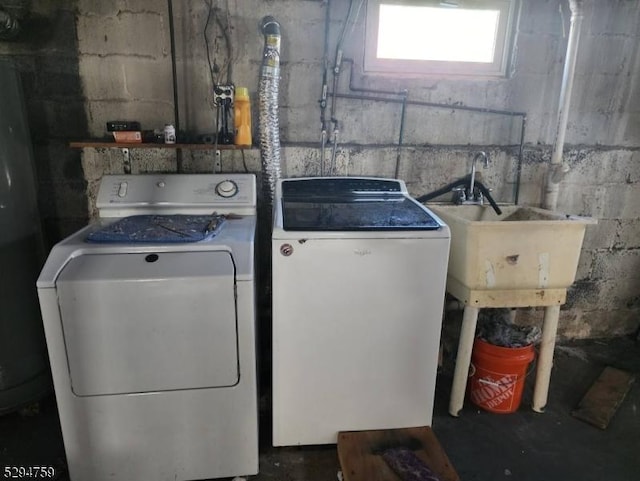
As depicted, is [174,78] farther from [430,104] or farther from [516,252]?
[516,252]

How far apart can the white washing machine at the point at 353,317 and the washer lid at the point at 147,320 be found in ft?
0.75

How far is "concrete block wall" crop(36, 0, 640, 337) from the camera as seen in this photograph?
1862 millimetres

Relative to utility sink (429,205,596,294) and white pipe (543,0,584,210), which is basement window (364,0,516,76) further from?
utility sink (429,205,596,294)

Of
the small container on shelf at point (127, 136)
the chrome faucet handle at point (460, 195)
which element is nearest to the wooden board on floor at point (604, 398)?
the chrome faucet handle at point (460, 195)

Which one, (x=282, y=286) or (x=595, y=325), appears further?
(x=595, y=325)

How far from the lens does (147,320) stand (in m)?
1.24

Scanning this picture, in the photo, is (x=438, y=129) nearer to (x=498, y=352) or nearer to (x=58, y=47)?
(x=498, y=352)

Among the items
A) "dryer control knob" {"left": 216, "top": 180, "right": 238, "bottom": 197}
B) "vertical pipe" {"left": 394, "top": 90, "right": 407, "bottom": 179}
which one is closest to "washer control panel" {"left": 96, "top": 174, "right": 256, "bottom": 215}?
"dryer control knob" {"left": 216, "top": 180, "right": 238, "bottom": 197}

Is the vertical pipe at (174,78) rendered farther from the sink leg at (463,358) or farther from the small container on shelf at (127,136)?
the sink leg at (463,358)

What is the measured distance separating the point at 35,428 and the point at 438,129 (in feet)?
7.89

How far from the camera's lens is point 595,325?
8.14 feet

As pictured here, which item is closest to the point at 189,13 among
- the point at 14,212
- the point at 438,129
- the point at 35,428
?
the point at 14,212

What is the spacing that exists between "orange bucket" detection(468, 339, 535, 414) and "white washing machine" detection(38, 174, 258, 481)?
1096 millimetres

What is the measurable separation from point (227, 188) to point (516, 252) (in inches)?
50.2
